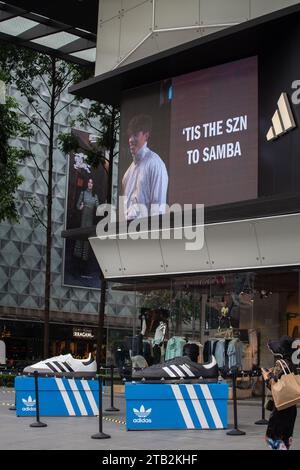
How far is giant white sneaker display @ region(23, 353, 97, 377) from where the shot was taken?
13.5 meters

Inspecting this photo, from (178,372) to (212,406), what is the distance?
0.79 metres

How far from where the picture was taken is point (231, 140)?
17.0 meters

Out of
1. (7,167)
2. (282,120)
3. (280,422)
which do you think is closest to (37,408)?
(280,422)

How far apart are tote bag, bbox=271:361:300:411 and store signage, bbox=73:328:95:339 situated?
3737 centimetres

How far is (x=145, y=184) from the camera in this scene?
18.9m

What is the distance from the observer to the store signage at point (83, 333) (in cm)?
4475

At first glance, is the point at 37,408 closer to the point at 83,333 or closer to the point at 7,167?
the point at 7,167

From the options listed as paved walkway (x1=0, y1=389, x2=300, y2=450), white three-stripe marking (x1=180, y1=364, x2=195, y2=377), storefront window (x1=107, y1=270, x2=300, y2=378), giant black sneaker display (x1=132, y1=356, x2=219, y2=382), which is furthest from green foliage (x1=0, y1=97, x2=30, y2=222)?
white three-stripe marking (x1=180, y1=364, x2=195, y2=377)

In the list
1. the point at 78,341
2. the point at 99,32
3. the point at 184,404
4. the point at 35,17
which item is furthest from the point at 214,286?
the point at 78,341

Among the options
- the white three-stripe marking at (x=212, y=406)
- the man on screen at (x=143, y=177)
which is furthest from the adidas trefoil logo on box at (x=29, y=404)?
the man on screen at (x=143, y=177)

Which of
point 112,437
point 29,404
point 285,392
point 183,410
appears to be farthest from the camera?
point 29,404

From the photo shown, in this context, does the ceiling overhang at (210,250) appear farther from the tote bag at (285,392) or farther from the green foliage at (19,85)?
the tote bag at (285,392)

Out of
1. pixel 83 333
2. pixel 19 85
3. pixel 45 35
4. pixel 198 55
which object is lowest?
pixel 83 333

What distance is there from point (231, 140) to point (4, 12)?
364 inches
